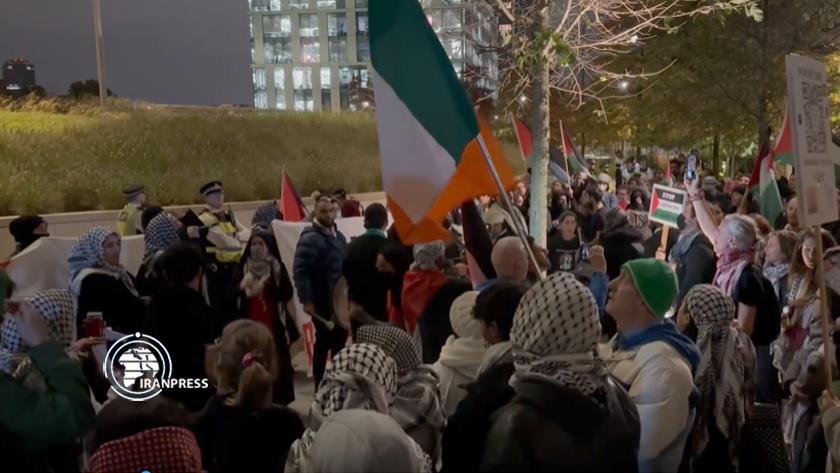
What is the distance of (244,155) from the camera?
1995 centimetres

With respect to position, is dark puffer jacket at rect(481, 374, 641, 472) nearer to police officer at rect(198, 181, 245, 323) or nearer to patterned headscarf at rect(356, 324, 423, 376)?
patterned headscarf at rect(356, 324, 423, 376)

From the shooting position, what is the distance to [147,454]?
7.52 ft

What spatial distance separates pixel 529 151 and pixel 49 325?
10.5 meters

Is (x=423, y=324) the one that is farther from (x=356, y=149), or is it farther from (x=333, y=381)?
(x=356, y=149)

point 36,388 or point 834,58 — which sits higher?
point 834,58

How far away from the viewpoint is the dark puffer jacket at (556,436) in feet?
7.82

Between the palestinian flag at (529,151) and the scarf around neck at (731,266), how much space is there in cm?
654

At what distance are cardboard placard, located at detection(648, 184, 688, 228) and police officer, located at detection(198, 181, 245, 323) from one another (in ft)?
15.6

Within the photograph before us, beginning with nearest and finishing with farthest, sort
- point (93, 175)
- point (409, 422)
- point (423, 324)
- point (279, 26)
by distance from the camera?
point (409, 422)
point (423, 324)
point (93, 175)
point (279, 26)

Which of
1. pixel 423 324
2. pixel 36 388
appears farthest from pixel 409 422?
pixel 423 324

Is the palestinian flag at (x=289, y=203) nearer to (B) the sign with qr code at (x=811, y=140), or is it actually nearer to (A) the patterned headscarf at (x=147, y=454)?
(B) the sign with qr code at (x=811, y=140)

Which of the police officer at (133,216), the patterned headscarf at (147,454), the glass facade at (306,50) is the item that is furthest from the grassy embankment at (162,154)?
the glass facade at (306,50)

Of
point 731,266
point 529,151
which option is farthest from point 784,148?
point 731,266

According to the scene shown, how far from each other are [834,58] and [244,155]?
15.9 meters
